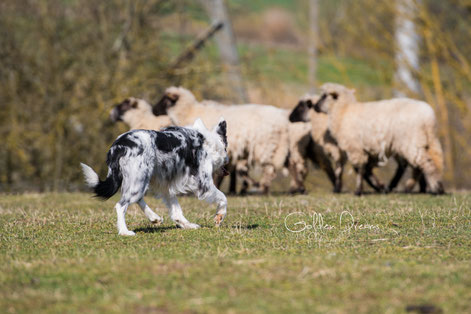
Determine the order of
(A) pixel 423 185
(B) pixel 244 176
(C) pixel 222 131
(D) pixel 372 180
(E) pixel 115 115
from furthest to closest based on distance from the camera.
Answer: (D) pixel 372 180 → (E) pixel 115 115 → (A) pixel 423 185 → (B) pixel 244 176 → (C) pixel 222 131

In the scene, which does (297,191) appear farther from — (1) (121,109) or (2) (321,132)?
(1) (121,109)

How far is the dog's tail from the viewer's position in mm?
6844

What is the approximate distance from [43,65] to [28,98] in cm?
111

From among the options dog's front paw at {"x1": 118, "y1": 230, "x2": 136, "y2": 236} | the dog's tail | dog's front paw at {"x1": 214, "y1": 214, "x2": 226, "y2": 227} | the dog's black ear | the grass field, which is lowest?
the grass field

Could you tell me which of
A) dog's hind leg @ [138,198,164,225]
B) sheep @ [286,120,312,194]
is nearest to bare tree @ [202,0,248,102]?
sheep @ [286,120,312,194]

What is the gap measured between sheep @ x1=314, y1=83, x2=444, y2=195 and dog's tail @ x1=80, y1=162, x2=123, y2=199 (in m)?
7.54

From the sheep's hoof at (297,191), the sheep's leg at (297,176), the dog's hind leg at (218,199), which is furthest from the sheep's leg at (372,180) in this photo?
the dog's hind leg at (218,199)

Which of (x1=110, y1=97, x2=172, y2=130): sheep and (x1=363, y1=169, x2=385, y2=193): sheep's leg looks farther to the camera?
(x1=363, y1=169, x2=385, y2=193): sheep's leg

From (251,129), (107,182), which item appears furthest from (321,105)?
(107,182)

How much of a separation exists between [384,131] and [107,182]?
7.72 m

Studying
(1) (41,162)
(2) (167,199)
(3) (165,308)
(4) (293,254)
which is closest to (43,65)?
(1) (41,162)

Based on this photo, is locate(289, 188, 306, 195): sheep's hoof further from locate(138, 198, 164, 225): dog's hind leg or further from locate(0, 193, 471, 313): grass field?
locate(138, 198, 164, 225): dog's hind leg

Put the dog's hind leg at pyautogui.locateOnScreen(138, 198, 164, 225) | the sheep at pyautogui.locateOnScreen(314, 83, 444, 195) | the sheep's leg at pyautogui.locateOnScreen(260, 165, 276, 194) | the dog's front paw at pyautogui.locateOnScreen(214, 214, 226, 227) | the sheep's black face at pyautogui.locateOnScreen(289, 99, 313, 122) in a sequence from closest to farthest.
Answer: the dog's hind leg at pyautogui.locateOnScreen(138, 198, 164, 225) → the dog's front paw at pyautogui.locateOnScreen(214, 214, 226, 227) → the sheep at pyautogui.locateOnScreen(314, 83, 444, 195) → the sheep's leg at pyautogui.locateOnScreen(260, 165, 276, 194) → the sheep's black face at pyautogui.locateOnScreen(289, 99, 313, 122)

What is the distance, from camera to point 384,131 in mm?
13078
